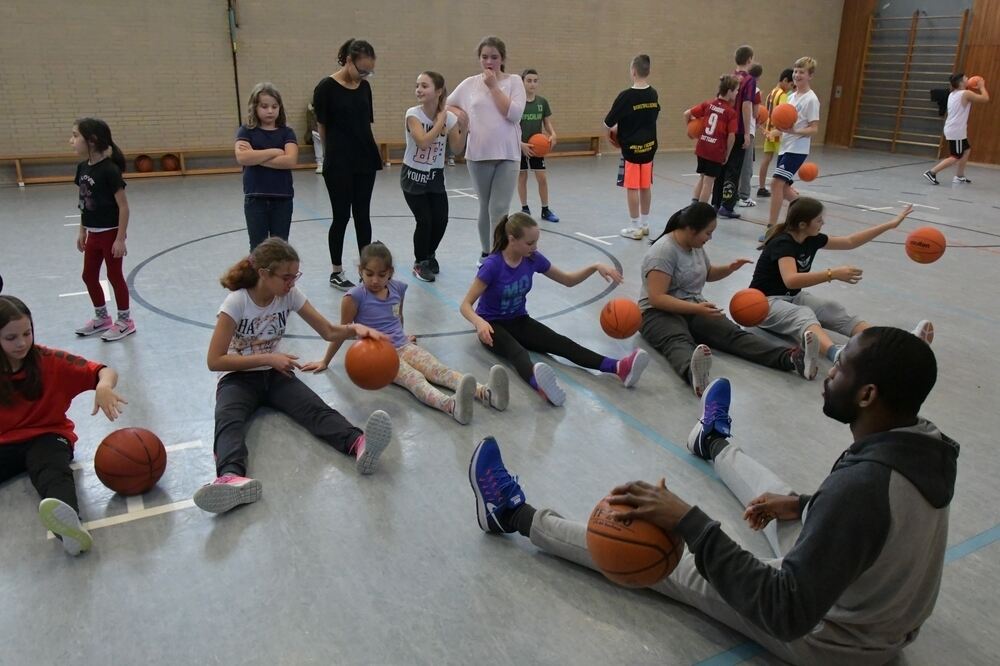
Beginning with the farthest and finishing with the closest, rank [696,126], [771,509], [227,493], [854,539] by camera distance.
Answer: [696,126]
[227,493]
[771,509]
[854,539]

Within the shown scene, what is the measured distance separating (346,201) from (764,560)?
14.5ft

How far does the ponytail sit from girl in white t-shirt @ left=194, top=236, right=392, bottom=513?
1174mm

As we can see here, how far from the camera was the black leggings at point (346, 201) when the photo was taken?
593cm

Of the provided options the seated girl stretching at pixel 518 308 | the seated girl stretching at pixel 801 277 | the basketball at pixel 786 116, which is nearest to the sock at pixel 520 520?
the seated girl stretching at pixel 518 308

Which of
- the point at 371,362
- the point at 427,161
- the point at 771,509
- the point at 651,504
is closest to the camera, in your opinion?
the point at 651,504

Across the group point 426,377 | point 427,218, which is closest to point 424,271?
point 427,218

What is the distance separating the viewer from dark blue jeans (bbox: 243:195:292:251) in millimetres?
5512

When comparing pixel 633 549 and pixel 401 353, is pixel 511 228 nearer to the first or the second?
pixel 401 353

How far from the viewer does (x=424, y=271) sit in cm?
652

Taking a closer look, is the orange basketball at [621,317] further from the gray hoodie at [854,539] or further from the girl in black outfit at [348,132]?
the gray hoodie at [854,539]

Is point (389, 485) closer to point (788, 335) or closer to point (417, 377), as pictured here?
point (417, 377)

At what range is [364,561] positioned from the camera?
2811 millimetres

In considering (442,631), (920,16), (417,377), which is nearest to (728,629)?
(442,631)

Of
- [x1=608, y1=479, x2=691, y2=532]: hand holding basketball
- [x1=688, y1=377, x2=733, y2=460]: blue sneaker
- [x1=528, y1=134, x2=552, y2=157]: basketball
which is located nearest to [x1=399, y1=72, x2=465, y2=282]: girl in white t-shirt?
[x1=528, y1=134, x2=552, y2=157]: basketball
